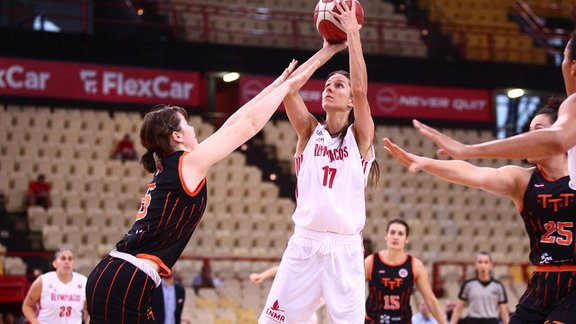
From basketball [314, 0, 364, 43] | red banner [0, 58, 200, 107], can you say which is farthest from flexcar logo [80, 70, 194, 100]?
basketball [314, 0, 364, 43]

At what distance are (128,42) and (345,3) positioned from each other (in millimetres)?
12078

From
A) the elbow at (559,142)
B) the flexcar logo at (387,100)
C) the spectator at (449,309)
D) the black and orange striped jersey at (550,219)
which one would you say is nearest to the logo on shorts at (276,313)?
the black and orange striped jersey at (550,219)

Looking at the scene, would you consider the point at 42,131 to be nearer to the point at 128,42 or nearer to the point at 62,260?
the point at 128,42

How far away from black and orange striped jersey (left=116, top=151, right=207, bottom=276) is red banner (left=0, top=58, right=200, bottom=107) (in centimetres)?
1304

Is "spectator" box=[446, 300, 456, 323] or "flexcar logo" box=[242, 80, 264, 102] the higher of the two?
"flexcar logo" box=[242, 80, 264, 102]

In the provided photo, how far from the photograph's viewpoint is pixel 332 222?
5.87 meters

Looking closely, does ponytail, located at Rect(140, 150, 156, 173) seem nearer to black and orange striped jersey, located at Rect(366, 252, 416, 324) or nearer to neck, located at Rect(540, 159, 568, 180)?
neck, located at Rect(540, 159, 568, 180)

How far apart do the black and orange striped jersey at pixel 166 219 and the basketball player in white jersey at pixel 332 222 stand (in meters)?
1.20

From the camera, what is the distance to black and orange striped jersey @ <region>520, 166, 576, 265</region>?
17.1 ft

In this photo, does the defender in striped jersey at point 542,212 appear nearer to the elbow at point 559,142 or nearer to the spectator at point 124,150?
the elbow at point 559,142

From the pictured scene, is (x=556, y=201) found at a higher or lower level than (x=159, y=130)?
lower

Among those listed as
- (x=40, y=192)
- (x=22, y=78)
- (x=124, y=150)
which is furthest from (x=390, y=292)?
(x=22, y=78)

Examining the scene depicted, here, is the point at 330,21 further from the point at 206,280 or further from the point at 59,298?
the point at 206,280

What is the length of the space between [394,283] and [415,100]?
11.3 m
